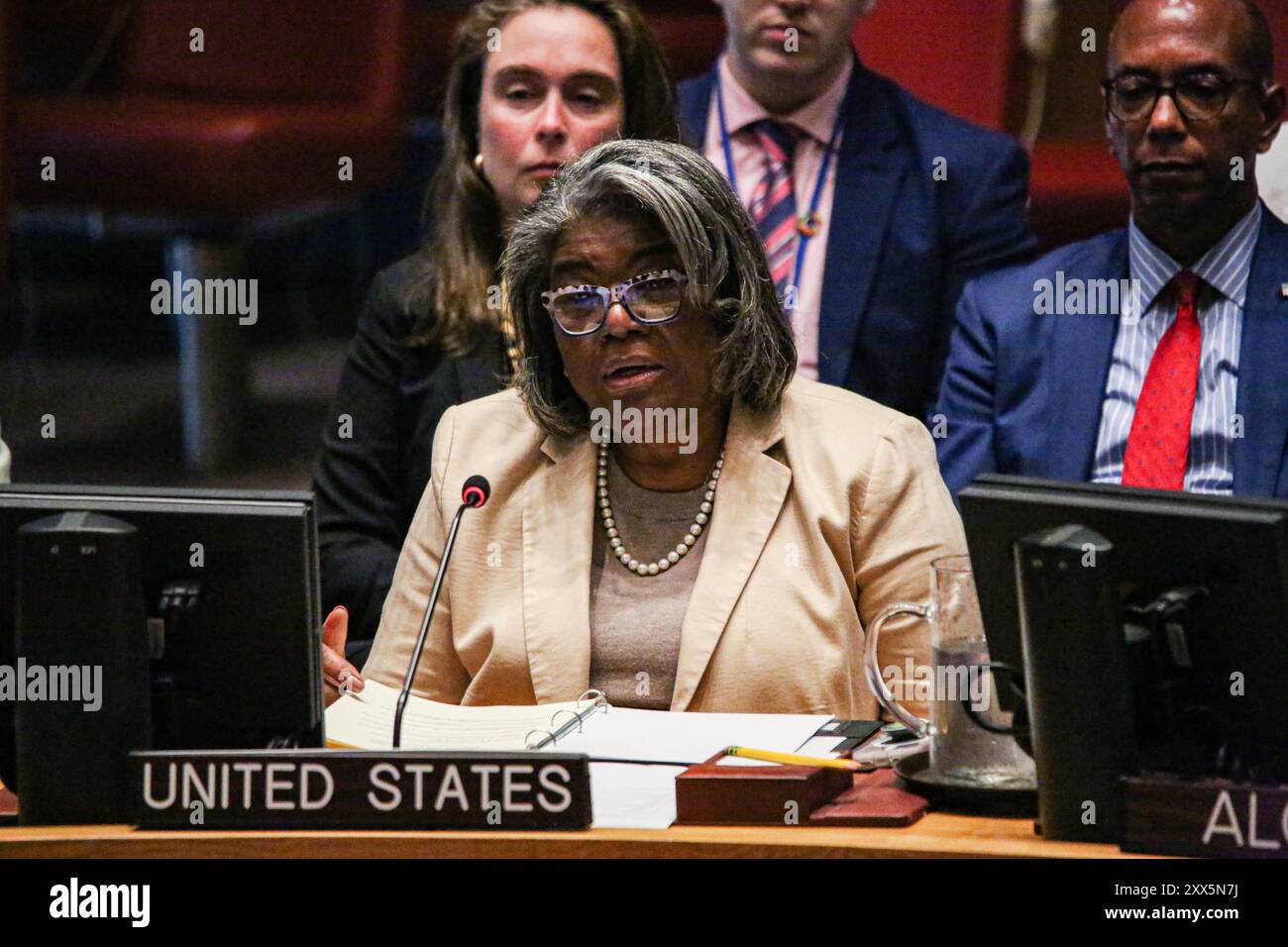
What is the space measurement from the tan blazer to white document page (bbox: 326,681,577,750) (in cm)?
21

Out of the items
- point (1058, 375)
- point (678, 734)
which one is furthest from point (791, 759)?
point (1058, 375)

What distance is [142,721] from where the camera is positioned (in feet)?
6.21

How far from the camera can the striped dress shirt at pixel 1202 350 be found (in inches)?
122

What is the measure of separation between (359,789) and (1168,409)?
5.99ft

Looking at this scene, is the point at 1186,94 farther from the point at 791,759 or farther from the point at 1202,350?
the point at 791,759

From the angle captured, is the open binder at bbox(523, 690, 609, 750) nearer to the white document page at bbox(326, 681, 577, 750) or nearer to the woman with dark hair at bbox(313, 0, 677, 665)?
the white document page at bbox(326, 681, 577, 750)

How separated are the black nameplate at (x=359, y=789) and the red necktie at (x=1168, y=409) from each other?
63.6 inches

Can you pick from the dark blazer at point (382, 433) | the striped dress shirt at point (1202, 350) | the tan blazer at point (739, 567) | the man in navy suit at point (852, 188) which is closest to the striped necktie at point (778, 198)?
the man in navy suit at point (852, 188)

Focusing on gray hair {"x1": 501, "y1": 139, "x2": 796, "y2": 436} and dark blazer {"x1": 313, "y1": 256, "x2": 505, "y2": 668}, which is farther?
dark blazer {"x1": 313, "y1": 256, "x2": 505, "y2": 668}

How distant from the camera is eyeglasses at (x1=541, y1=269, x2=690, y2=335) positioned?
247 cm

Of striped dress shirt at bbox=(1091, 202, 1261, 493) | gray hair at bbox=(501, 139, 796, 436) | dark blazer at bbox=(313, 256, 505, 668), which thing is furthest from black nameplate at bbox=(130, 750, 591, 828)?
striped dress shirt at bbox=(1091, 202, 1261, 493)

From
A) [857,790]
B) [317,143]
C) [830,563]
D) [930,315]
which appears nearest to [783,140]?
[930,315]

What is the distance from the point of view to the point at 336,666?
239cm
